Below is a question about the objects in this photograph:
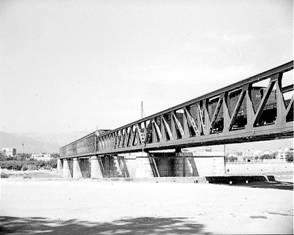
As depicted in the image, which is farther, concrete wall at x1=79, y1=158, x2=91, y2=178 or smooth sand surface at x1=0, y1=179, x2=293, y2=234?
concrete wall at x1=79, y1=158, x2=91, y2=178

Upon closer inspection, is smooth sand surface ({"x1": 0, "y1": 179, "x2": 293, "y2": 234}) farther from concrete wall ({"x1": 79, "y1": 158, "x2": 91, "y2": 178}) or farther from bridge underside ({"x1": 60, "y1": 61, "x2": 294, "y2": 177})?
concrete wall ({"x1": 79, "y1": 158, "x2": 91, "y2": 178})

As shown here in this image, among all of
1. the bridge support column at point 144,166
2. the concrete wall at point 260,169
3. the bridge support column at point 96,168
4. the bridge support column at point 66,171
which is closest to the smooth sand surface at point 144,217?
the bridge support column at point 144,166

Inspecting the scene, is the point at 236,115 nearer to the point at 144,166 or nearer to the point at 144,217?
the point at 144,217

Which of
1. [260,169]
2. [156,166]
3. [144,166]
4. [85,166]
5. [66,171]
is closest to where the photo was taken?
[144,166]

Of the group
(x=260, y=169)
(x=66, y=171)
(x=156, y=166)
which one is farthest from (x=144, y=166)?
(x=260, y=169)

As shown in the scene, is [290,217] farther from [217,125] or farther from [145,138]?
[145,138]

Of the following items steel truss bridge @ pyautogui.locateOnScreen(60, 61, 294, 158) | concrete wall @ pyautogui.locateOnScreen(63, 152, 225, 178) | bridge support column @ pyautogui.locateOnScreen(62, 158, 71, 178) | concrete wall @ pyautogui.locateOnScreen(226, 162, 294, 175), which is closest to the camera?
steel truss bridge @ pyautogui.locateOnScreen(60, 61, 294, 158)

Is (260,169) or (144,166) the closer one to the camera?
(144,166)

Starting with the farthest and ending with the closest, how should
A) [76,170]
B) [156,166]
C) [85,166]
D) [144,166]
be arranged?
[85,166] → [76,170] → [156,166] → [144,166]

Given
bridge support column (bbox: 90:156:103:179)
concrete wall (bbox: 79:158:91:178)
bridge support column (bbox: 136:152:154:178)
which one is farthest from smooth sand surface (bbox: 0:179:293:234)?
concrete wall (bbox: 79:158:91:178)

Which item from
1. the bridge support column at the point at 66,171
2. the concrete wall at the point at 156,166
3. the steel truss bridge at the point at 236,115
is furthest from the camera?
the bridge support column at the point at 66,171

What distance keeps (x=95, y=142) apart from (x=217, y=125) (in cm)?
4771

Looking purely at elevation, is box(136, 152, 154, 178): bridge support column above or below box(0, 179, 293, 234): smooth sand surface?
above

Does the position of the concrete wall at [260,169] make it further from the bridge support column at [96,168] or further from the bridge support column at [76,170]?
the bridge support column at [96,168]
